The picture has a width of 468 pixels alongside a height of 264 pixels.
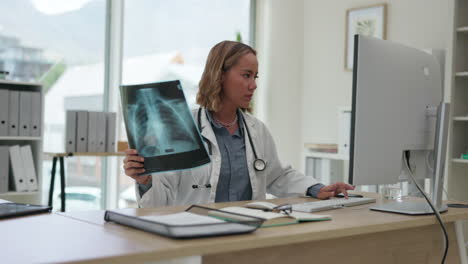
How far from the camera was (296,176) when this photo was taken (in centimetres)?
222

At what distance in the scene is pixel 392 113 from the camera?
1.68m

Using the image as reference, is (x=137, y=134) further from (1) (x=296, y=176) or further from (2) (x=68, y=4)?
(2) (x=68, y=4)

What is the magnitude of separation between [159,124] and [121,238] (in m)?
0.61

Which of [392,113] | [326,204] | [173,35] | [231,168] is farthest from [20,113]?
[392,113]

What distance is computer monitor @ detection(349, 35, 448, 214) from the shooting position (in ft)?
5.26

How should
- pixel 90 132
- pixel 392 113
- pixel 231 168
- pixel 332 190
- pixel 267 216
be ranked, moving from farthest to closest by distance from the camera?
pixel 90 132, pixel 231 168, pixel 332 190, pixel 392 113, pixel 267 216

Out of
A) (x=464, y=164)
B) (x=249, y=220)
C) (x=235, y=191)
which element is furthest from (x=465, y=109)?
(x=249, y=220)

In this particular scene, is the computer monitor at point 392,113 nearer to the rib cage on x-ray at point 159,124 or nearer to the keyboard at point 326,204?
the keyboard at point 326,204

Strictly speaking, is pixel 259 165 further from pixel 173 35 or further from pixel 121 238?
pixel 173 35

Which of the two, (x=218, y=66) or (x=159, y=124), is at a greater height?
(x=218, y=66)

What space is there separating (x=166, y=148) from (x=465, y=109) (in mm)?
2821

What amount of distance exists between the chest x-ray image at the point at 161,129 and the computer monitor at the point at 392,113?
510 mm

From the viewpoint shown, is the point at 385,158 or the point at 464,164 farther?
the point at 464,164

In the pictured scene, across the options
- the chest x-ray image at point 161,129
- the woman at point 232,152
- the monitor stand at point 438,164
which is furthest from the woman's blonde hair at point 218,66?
the monitor stand at point 438,164
